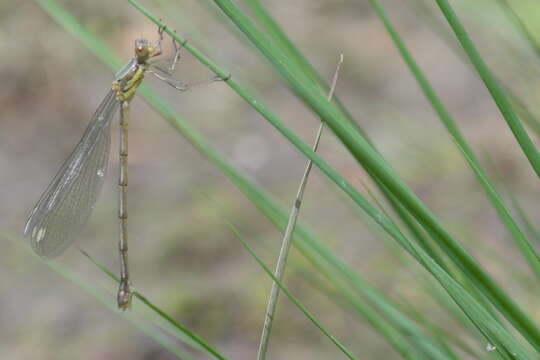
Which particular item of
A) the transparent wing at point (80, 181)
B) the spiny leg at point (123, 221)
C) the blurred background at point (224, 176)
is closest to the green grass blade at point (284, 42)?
the spiny leg at point (123, 221)

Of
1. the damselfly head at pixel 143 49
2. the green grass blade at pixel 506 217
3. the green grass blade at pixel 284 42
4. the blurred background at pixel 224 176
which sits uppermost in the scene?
the blurred background at pixel 224 176

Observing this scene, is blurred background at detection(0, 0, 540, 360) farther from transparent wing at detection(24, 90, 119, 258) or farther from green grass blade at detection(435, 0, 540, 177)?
green grass blade at detection(435, 0, 540, 177)

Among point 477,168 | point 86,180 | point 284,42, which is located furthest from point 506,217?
point 86,180

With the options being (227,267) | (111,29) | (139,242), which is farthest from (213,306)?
(111,29)

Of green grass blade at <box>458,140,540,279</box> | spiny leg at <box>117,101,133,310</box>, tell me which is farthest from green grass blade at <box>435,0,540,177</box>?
spiny leg at <box>117,101,133,310</box>

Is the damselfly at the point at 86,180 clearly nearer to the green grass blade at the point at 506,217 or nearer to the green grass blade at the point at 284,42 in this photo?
the green grass blade at the point at 284,42

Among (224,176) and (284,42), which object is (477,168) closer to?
(284,42)
